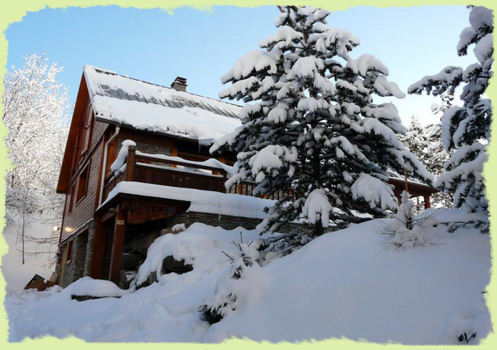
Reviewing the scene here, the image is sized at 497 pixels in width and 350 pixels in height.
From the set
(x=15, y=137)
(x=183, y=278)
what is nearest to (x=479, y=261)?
(x=183, y=278)

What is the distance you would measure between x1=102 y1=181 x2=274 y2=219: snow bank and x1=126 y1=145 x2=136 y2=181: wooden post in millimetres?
250

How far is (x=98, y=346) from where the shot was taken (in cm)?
300

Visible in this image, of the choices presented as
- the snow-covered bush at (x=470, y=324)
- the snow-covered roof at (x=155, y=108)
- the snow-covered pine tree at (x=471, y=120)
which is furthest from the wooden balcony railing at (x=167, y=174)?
the snow-covered bush at (x=470, y=324)

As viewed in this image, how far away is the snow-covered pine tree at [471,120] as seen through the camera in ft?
14.2

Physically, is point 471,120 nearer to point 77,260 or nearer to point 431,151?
point 77,260

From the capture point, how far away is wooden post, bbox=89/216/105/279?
40.6 feet

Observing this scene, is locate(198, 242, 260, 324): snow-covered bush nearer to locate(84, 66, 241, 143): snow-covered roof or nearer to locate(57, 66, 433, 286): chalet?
locate(57, 66, 433, 286): chalet

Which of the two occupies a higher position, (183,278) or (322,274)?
(322,274)

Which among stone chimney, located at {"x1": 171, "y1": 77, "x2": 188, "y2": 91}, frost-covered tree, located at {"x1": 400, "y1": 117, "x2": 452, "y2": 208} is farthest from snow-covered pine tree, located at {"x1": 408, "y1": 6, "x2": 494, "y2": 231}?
frost-covered tree, located at {"x1": 400, "y1": 117, "x2": 452, "y2": 208}

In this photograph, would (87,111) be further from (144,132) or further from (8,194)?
(8,194)

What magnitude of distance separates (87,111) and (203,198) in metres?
10.3

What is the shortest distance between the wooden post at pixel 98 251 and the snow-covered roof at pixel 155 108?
3649 millimetres

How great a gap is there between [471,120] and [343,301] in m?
2.86

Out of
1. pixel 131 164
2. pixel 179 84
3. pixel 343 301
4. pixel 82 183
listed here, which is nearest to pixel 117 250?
pixel 131 164
